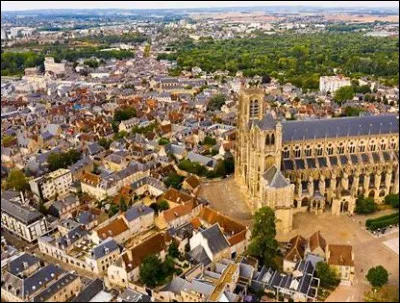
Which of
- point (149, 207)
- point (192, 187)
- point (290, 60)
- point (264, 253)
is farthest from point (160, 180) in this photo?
point (290, 60)

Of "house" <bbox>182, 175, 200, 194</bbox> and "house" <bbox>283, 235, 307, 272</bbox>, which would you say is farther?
"house" <bbox>182, 175, 200, 194</bbox>

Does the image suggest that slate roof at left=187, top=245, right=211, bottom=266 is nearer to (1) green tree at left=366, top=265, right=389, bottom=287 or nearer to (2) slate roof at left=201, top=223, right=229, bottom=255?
(2) slate roof at left=201, top=223, right=229, bottom=255

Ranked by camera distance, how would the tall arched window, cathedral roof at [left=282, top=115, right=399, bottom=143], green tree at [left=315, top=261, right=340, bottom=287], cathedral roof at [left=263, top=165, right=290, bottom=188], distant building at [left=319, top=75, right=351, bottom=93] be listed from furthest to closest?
distant building at [left=319, top=75, right=351, bottom=93], cathedral roof at [left=282, top=115, right=399, bottom=143], the tall arched window, cathedral roof at [left=263, top=165, right=290, bottom=188], green tree at [left=315, top=261, right=340, bottom=287]

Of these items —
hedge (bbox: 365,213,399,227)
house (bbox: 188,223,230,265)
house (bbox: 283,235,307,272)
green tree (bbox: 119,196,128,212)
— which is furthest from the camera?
green tree (bbox: 119,196,128,212)

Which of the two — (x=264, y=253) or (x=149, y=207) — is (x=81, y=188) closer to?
(x=149, y=207)

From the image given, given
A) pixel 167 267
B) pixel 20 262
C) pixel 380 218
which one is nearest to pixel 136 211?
pixel 167 267

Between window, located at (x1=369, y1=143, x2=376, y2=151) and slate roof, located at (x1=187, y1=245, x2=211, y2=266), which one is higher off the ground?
window, located at (x1=369, y1=143, x2=376, y2=151)

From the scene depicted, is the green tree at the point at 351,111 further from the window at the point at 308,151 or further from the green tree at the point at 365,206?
the green tree at the point at 365,206

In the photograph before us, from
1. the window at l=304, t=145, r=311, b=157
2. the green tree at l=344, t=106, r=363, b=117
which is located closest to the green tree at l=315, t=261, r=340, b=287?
the window at l=304, t=145, r=311, b=157
